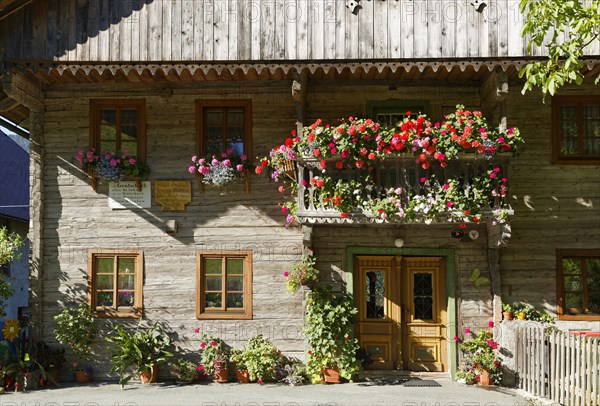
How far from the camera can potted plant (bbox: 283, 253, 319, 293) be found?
41.5 feet

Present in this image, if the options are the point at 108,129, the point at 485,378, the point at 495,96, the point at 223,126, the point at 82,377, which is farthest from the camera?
the point at 108,129

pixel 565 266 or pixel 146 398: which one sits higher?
pixel 565 266

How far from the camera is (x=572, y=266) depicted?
43.1 ft

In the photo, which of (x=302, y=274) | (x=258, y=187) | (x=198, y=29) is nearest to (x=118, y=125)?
(x=198, y=29)

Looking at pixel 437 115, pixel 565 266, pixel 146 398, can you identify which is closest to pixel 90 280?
pixel 146 398

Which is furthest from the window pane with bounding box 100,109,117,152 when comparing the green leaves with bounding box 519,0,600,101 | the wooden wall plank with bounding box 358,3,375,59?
the green leaves with bounding box 519,0,600,101

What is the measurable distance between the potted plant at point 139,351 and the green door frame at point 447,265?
3915mm

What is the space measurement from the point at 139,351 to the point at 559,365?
7572mm

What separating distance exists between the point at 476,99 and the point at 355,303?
4.88 m

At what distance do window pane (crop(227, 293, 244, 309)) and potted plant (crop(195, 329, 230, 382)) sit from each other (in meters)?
0.82

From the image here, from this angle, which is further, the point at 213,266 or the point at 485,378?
the point at 213,266

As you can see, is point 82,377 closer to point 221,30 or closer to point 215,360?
point 215,360

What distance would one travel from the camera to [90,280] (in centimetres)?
1335

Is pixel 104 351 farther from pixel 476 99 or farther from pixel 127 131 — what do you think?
pixel 476 99
